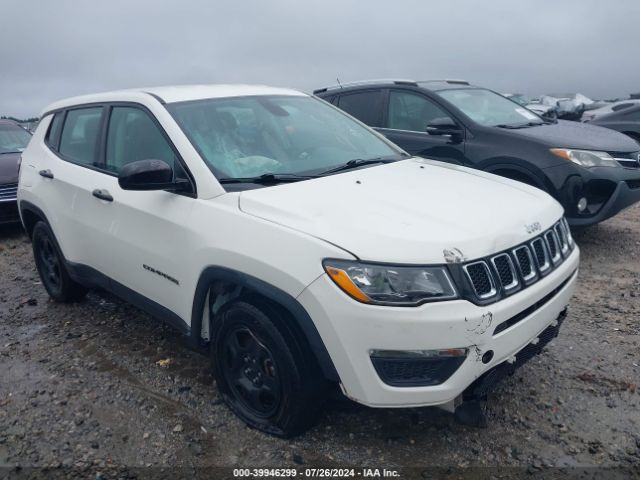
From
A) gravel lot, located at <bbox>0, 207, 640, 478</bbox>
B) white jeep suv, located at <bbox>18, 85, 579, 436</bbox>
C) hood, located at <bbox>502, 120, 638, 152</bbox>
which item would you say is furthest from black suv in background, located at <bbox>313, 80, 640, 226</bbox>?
white jeep suv, located at <bbox>18, 85, 579, 436</bbox>

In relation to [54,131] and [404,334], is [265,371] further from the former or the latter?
[54,131]

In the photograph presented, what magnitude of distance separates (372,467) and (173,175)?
1854mm

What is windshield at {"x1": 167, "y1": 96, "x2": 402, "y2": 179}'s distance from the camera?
10.7 ft

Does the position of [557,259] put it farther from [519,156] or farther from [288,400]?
[519,156]

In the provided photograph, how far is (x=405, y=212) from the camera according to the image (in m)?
2.72

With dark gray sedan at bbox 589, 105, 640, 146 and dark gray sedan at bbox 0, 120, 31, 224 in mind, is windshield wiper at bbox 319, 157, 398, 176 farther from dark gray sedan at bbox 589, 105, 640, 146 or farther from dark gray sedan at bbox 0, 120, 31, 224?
dark gray sedan at bbox 589, 105, 640, 146

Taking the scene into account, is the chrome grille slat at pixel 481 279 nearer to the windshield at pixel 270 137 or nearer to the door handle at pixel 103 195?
the windshield at pixel 270 137

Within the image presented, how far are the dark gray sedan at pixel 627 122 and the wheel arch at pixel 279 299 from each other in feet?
29.6

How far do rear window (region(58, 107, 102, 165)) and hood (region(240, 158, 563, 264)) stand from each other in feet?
5.73

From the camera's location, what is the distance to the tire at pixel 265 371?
8.75 ft

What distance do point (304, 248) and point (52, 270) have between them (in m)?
3.22

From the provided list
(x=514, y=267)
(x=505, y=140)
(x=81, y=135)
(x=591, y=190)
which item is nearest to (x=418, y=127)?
(x=505, y=140)

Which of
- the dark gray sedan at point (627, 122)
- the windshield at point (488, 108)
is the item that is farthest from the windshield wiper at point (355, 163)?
the dark gray sedan at point (627, 122)

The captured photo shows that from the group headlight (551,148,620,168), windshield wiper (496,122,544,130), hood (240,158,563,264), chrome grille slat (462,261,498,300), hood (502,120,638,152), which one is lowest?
headlight (551,148,620,168)
